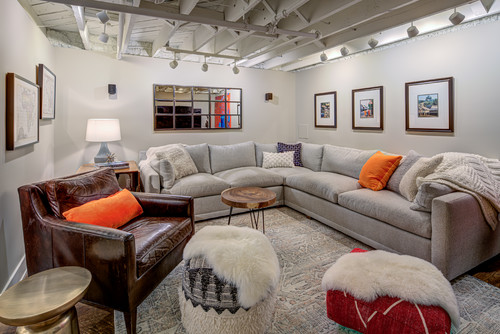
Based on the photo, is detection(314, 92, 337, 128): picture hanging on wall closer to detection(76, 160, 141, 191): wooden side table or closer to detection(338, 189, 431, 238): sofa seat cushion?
detection(338, 189, 431, 238): sofa seat cushion

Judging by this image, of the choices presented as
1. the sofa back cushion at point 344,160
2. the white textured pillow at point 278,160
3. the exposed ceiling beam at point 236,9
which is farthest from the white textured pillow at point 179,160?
the sofa back cushion at point 344,160

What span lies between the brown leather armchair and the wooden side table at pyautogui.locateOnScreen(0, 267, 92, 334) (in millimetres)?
188

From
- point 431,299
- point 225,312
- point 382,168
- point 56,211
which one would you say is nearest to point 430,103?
point 382,168

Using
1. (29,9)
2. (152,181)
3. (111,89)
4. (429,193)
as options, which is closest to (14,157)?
(152,181)

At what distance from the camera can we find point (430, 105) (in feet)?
12.1

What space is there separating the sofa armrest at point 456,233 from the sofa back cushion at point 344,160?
162cm

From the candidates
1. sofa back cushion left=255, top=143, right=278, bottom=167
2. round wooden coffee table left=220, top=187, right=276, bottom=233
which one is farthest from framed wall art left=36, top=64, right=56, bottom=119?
sofa back cushion left=255, top=143, right=278, bottom=167

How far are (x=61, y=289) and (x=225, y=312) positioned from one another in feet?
2.75

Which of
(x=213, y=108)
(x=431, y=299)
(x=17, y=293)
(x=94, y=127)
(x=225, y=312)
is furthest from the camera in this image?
(x=213, y=108)

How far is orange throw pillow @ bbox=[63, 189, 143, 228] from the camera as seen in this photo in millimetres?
2004

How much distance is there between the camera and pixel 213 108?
17.7 ft

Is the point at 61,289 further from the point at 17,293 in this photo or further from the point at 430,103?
the point at 430,103

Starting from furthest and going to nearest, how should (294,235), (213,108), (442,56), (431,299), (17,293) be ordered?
(213,108) < (442,56) < (294,235) < (431,299) < (17,293)

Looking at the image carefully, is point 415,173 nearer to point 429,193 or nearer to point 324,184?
point 429,193
